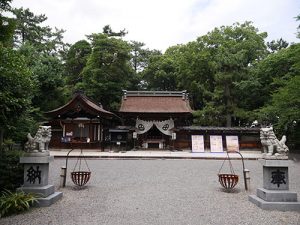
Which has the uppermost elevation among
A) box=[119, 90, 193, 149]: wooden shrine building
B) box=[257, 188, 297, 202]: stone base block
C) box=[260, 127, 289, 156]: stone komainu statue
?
box=[119, 90, 193, 149]: wooden shrine building

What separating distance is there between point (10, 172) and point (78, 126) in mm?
16445

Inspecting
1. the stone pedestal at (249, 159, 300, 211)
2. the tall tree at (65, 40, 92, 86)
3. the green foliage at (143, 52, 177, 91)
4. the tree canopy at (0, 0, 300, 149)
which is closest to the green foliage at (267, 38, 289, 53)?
the tree canopy at (0, 0, 300, 149)

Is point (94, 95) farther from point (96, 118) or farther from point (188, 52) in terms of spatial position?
point (188, 52)

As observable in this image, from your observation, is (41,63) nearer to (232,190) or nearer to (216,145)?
(216,145)

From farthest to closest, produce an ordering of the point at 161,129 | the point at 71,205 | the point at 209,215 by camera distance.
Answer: the point at 161,129, the point at 71,205, the point at 209,215

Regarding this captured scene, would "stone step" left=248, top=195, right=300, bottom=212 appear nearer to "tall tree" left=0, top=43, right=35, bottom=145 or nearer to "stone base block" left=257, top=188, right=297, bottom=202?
"stone base block" left=257, top=188, right=297, bottom=202

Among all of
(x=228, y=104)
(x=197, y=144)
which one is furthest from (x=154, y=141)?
(x=228, y=104)

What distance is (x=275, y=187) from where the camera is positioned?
672 cm

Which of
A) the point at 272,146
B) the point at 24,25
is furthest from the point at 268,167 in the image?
the point at 24,25

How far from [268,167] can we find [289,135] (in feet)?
57.1

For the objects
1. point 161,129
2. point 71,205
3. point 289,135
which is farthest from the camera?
point 161,129

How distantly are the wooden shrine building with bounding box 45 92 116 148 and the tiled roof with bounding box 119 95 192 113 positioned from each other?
2.61 metres

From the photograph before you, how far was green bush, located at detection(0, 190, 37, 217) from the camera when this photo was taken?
5.76 meters

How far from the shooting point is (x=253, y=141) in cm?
2320
